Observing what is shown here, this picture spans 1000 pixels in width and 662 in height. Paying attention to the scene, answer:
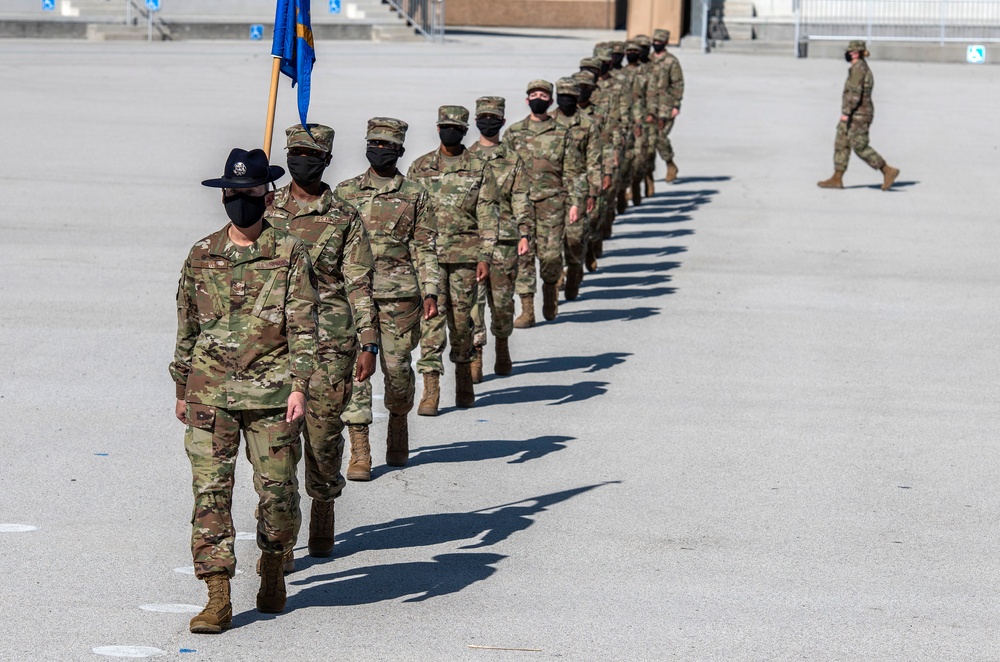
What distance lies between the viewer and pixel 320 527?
891cm

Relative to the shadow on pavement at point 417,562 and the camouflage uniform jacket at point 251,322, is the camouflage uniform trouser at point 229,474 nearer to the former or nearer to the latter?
the camouflage uniform jacket at point 251,322

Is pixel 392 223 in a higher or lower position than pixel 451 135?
lower

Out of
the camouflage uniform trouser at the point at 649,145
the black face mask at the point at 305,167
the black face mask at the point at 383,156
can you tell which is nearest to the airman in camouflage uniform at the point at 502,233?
the black face mask at the point at 383,156

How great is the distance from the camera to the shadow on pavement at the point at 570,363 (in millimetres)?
14195

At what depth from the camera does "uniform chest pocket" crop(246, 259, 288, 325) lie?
7.66 m

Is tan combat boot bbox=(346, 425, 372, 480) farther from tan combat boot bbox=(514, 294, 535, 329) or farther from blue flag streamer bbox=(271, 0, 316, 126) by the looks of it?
tan combat boot bbox=(514, 294, 535, 329)

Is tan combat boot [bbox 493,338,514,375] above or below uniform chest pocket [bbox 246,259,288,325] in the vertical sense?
below

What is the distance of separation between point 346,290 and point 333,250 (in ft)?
0.80

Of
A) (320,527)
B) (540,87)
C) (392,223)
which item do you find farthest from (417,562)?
(540,87)

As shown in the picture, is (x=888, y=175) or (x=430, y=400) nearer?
(x=430, y=400)

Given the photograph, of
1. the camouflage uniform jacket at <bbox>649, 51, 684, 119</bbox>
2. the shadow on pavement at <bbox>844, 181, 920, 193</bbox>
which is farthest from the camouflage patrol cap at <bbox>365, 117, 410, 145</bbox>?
the shadow on pavement at <bbox>844, 181, 920, 193</bbox>

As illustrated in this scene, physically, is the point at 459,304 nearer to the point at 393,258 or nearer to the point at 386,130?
the point at 393,258

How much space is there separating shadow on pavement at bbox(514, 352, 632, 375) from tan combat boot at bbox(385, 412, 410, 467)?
10.5ft

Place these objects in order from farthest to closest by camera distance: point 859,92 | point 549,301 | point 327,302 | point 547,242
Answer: point 859,92
point 549,301
point 547,242
point 327,302
